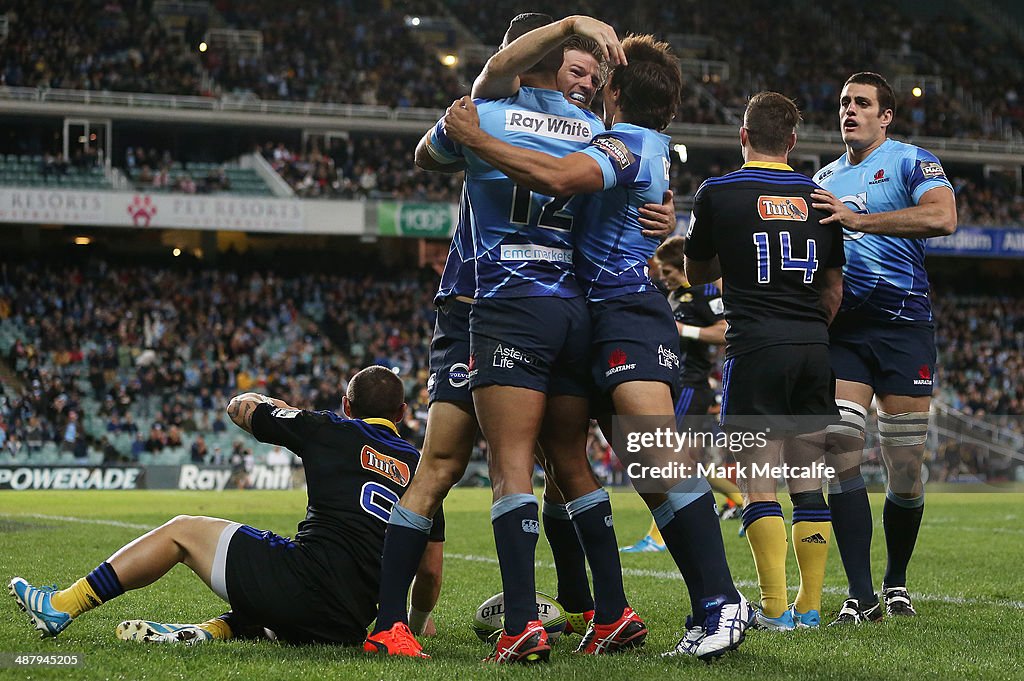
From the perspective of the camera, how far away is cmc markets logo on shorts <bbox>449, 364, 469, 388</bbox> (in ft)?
14.4

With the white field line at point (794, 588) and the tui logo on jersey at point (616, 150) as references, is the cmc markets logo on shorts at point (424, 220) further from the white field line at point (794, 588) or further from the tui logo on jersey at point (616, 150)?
the tui logo on jersey at point (616, 150)

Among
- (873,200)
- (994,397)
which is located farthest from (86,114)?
(873,200)

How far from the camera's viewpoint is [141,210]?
29.1 meters

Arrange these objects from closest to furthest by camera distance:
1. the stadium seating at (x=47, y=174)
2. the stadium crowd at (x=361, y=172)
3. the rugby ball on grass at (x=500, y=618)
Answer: the rugby ball on grass at (x=500, y=618) → the stadium seating at (x=47, y=174) → the stadium crowd at (x=361, y=172)

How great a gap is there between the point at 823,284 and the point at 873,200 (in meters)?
1.18

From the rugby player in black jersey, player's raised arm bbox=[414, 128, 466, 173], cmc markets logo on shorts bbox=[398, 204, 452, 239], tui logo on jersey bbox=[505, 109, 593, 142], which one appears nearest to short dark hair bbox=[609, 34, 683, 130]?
tui logo on jersey bbox=[505, 109, 593, 142]

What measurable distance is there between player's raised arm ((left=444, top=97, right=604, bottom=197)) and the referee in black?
3.29 ft

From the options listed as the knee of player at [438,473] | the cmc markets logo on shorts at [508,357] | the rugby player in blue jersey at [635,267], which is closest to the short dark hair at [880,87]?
the rugby player in blue jersey at [635,267]

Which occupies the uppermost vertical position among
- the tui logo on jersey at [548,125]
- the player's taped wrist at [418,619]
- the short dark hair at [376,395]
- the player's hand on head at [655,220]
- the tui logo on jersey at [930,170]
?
the tui logo on jersey at [548,125]

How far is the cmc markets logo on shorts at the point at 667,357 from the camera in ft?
14.1

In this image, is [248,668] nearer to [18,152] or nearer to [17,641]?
[17,641]

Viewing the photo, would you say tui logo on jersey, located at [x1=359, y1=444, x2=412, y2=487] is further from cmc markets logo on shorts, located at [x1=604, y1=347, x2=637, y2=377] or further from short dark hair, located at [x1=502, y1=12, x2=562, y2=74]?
short dark hair, located at [x1=502, y1=12, x2=562, y2=74]

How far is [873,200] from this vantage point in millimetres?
5922

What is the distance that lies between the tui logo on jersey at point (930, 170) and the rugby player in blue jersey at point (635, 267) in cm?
181
